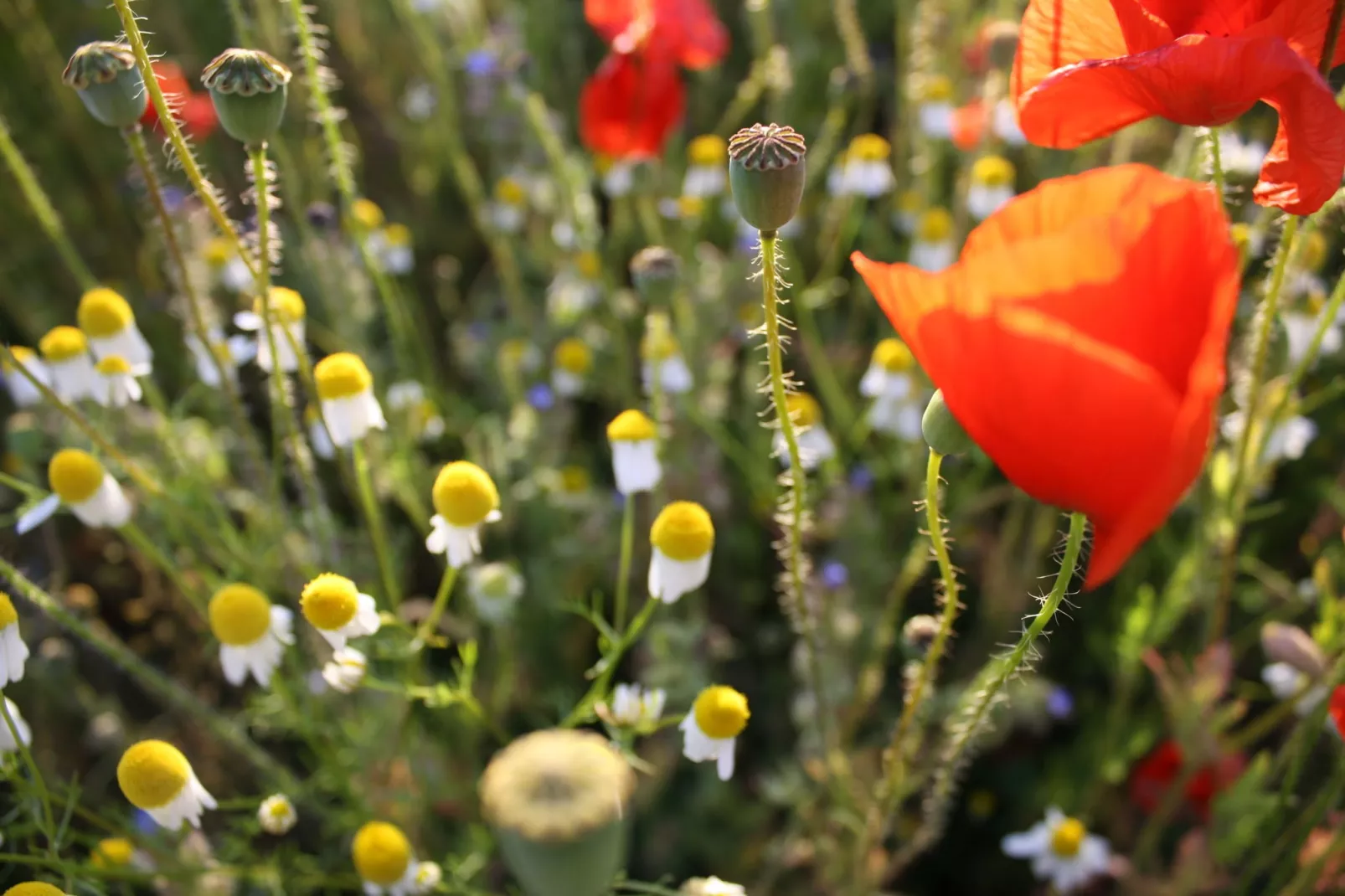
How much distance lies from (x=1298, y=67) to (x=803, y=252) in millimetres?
1284

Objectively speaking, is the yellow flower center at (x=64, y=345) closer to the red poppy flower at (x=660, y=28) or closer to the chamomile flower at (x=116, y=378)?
the chamomile flower at (x=116, y=378)

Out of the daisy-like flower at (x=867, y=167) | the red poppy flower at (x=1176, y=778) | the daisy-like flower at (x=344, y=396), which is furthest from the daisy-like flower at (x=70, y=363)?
the red poppy flower at (x=1176, y=778)

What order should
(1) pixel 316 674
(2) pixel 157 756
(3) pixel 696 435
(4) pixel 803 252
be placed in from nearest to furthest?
(2) pixel 157 756, (1) pixel 316 674, (3) pixel 696 435, (4) pixel 803 252

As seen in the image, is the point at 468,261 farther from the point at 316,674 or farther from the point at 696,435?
the point at 316,674

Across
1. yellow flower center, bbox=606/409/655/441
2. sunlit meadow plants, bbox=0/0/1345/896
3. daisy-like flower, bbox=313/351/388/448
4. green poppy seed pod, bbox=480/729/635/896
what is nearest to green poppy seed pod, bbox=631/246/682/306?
Answer: sunlit meadow plants, bbox=0/0/1345/896

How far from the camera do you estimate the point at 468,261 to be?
2000 mm

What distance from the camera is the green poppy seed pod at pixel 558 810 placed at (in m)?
0.47

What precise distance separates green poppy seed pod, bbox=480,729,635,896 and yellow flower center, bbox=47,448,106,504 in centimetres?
56

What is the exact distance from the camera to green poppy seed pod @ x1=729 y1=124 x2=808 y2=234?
0.62 meters

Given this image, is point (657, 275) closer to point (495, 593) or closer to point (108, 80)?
point (495, 593)

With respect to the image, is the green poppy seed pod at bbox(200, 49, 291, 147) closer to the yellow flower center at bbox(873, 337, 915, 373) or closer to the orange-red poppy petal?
the orange-red poppy petal

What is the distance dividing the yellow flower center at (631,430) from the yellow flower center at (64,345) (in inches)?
19.1

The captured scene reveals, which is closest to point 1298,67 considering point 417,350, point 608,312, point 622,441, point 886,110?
point 622,441

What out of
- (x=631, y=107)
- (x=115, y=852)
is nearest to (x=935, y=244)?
(x=631, y=107)
